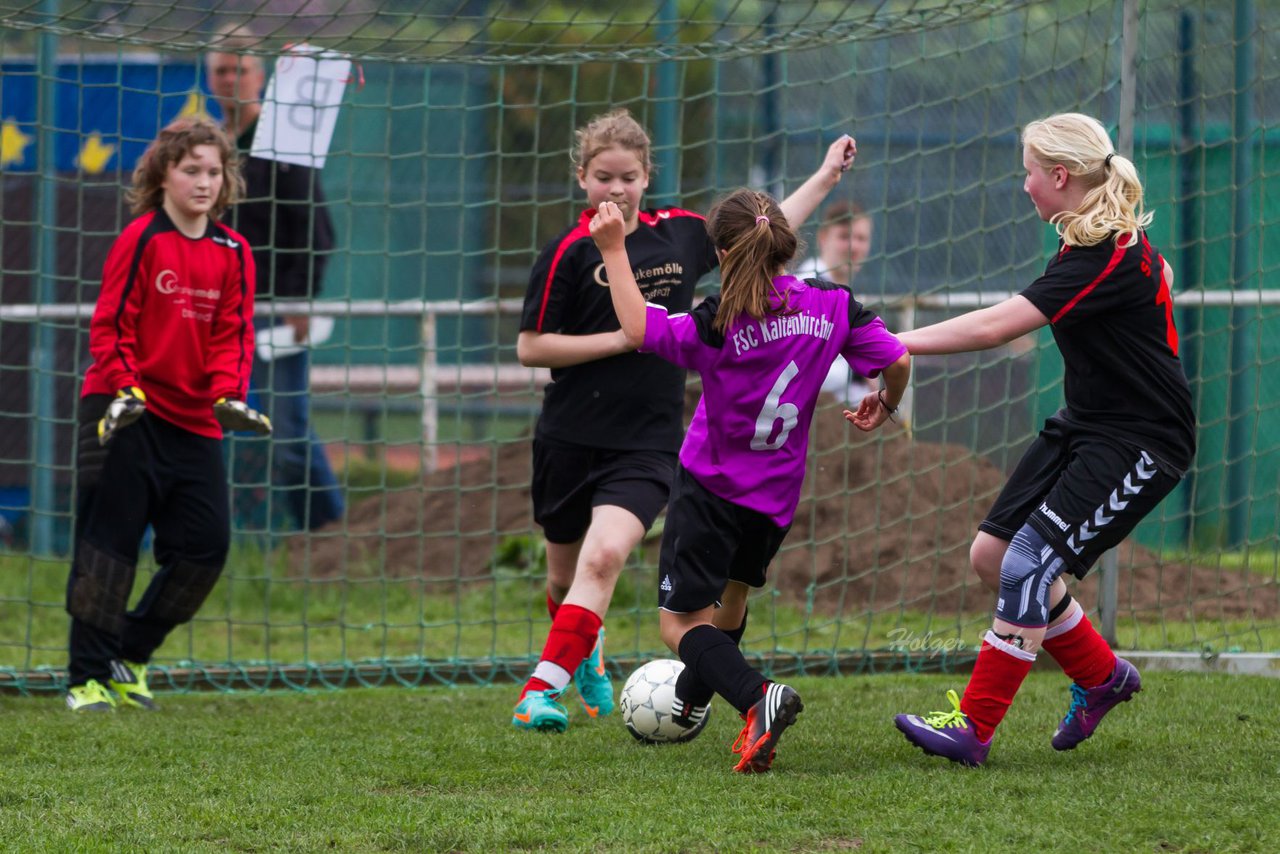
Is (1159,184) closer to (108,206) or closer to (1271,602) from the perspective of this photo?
(1271,602)

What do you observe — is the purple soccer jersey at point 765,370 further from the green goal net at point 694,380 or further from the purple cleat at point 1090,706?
the green goal net at point 694,380

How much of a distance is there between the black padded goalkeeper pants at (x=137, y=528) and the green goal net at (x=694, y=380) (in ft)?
2.03

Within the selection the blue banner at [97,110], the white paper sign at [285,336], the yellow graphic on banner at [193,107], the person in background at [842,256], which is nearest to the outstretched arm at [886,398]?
the person in background at [842,256]

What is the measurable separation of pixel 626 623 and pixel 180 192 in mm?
2904

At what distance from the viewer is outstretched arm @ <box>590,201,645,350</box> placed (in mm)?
3785

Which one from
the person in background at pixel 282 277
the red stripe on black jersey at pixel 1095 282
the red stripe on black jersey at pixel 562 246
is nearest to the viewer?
the red stripe on black jersey at pixel 1095 282

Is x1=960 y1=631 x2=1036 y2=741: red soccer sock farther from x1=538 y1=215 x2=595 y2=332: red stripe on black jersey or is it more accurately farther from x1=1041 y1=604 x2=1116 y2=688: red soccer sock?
x1=538 y1=215 x2=595 y2=332: red stripe on black jersey

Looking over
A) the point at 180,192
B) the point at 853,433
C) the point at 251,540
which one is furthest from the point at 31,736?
the point at 853,433

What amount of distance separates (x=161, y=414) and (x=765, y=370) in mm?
2113

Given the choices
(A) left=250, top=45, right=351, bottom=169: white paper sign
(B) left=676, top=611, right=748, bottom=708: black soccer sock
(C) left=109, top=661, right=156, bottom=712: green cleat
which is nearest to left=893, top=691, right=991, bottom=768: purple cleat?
(B) left=676, top=611, right=748, bottom=708: black soccer sock

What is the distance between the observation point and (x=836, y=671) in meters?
5.70

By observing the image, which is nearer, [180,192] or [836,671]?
[180,192]

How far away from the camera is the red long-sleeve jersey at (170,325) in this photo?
4816 millimetres

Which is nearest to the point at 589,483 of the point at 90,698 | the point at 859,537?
the point at 90,698
